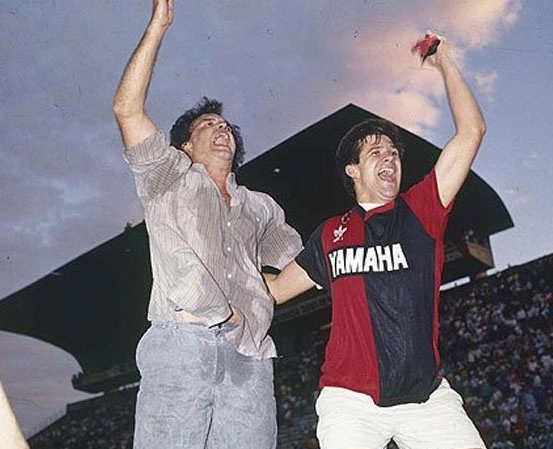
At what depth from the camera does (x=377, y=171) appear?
305cm

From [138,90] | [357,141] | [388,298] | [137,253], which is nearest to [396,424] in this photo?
[388,298]

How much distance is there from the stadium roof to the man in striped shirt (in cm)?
1566

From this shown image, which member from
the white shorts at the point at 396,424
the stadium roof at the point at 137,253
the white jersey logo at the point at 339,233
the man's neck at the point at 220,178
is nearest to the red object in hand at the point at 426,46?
the white jersey logo at the point at 339,233

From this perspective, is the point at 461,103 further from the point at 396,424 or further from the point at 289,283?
the point at 396,424

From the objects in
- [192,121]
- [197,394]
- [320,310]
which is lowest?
[197,394]

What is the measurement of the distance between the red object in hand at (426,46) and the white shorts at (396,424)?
147 cm

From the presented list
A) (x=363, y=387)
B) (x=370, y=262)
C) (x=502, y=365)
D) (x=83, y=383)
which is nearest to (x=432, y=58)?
(x=370, y=262)

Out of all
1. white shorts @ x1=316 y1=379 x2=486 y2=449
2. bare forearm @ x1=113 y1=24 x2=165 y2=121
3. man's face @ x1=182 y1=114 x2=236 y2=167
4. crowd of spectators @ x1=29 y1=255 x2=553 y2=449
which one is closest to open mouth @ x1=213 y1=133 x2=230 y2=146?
man's face @ x1=182 y1=114 x2=236 y2=167

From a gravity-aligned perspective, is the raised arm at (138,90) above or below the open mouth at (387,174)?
above

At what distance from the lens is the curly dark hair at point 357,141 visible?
10.5 ft

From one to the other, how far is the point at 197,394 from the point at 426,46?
5.89 feet

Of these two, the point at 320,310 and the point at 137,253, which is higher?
the point at 137,253

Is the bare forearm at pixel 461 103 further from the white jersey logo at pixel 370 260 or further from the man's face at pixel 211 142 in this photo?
the man's face at pixel 211 142

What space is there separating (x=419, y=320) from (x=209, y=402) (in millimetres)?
845
